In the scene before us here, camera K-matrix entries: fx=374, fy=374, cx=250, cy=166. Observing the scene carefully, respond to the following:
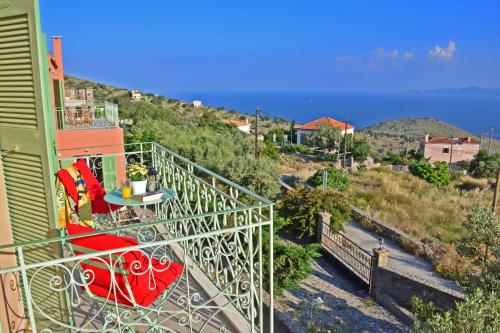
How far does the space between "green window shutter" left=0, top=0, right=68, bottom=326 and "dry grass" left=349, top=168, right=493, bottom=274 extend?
386 inches

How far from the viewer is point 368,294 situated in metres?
9.27

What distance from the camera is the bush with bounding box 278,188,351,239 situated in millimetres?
11977

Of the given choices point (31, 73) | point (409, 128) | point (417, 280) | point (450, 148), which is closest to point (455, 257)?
point (417, 280)

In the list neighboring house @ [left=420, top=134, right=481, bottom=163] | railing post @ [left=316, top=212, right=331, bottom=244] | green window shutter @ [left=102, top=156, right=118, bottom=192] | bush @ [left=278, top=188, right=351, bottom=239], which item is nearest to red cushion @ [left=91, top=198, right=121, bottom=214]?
green window shutter @ [left=102, top=156, right=118, bottom=192]

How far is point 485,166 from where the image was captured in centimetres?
2836

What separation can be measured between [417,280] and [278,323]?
3.90 metres

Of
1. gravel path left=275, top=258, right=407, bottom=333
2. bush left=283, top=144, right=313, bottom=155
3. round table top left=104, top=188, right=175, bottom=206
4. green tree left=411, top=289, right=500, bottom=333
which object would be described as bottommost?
bush left=283, top=144, right=313, bottom=155

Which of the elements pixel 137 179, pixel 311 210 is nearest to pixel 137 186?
pixel 137 179

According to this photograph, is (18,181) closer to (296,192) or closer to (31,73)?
(31,73)

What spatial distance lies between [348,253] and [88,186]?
7.70 metres

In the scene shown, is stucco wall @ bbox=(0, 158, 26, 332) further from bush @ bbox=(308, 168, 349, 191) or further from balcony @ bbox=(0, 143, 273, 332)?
bush @ bbox=(308, 168, 349, 191)

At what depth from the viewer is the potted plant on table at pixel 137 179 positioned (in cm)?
441

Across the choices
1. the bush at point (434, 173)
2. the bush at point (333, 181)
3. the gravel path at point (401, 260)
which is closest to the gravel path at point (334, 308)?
the gravel path at point (401, 260)

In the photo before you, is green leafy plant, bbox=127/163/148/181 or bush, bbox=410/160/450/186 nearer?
green leafy plant, bbox=127/163/148/181
